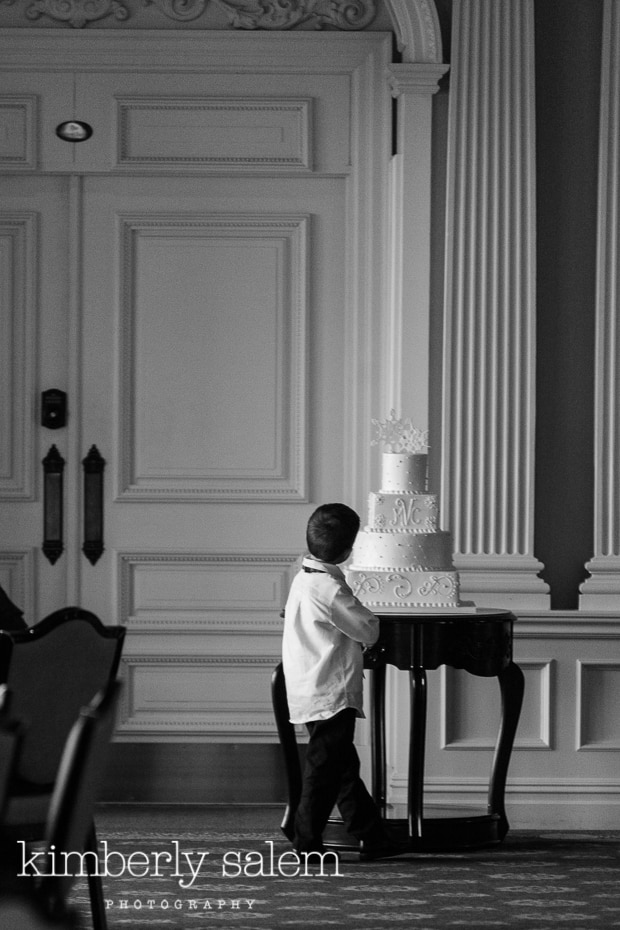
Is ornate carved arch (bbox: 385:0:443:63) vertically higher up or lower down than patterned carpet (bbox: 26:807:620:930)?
higher up

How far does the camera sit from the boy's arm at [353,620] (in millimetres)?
4043

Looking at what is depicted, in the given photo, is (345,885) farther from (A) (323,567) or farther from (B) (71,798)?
(B) (71,798)

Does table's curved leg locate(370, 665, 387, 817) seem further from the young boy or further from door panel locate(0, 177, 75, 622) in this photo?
door panel locate(0, 177, 75, 622)

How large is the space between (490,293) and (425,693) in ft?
5.47

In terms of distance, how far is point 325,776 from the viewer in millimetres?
4152

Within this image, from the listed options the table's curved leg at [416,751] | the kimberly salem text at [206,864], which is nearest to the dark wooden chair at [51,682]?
the kimberly salem text at [206,864]

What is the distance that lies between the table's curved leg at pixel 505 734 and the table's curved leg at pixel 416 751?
1.01 ft

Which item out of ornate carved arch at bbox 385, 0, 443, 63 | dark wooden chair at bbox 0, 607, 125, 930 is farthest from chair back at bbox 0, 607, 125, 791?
ornate carved arch at bbox 385, 0, 443, 63

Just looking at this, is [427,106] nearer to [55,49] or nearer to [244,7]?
[244,7]

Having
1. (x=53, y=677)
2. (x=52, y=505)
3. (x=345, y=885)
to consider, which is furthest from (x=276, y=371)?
(x=53, y=677)

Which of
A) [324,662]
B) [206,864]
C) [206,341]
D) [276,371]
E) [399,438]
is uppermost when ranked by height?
[206,341]

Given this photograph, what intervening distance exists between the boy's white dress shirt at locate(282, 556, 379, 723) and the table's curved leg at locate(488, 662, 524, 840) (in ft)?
2.10

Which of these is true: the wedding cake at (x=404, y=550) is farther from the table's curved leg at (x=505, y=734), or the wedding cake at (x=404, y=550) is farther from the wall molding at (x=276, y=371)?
the wall molding at (x=276, y=371)

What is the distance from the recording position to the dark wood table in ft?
14.2
